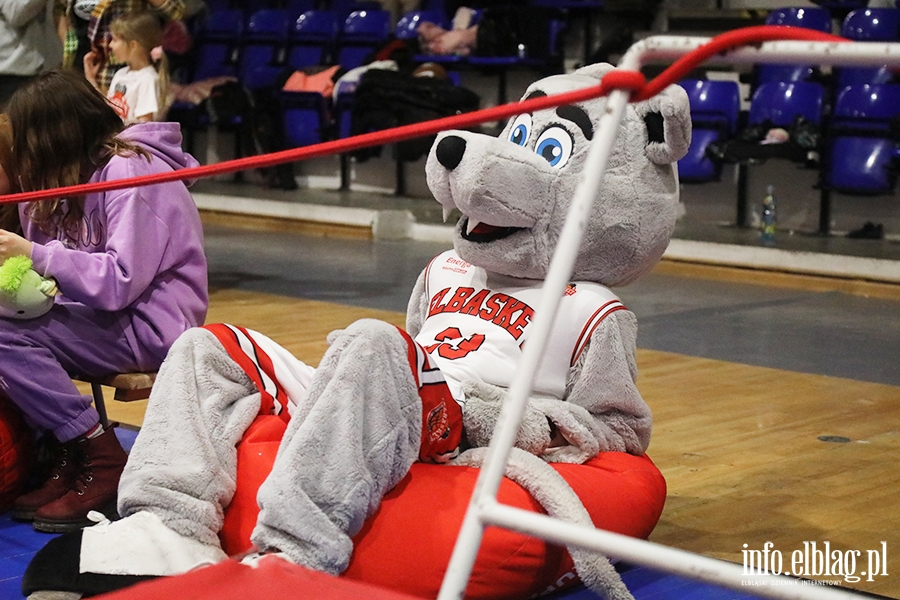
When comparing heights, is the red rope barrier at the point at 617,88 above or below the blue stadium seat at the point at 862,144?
above

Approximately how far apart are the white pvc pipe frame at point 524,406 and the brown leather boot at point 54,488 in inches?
57.5

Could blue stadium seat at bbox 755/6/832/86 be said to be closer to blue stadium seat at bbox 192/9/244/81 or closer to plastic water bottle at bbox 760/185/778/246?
plastic water bottle at bbox 760/185/778/246

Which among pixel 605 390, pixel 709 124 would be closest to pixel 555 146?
pixel 605 390

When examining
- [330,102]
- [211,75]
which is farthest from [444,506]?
[211,75]

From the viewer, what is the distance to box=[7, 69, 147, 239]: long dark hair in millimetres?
2486

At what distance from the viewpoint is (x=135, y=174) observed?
2518mm

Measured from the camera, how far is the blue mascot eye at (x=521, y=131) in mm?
2362

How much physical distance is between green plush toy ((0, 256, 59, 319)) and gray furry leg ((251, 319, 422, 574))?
2.45ft

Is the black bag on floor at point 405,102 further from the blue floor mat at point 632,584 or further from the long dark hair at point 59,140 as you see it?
the blue floor mat at point 632,584

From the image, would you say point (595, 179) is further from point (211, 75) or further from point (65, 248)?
point (211, 75)

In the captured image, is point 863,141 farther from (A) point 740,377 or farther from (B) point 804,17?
(A) point 740,377

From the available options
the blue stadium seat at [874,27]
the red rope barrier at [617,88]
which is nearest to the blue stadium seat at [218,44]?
the blue stadium seat at [874,27]

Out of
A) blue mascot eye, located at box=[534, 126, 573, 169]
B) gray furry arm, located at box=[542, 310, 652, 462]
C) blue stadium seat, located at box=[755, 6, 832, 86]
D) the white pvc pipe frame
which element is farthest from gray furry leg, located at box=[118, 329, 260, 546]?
blue stadium seat, located at box=[755, 6, 832, 86]

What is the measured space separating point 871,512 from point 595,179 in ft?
5.16
